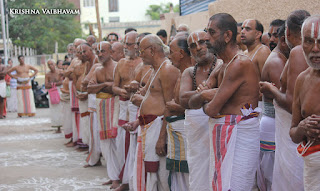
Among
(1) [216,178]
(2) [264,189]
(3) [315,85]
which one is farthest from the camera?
(2) [264,189]

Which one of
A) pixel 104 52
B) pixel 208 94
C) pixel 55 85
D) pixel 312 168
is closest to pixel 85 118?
pixel 104 52

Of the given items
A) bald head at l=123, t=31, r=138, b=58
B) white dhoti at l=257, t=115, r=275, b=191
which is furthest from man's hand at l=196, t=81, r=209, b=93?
bald head at l=123, t=31, r=138, b=58

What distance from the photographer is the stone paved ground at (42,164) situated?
23.3 ft

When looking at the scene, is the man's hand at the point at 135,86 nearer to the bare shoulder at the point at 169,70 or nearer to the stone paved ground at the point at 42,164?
the bare shoulder at the point at 169,70

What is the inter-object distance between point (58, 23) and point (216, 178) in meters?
35.1

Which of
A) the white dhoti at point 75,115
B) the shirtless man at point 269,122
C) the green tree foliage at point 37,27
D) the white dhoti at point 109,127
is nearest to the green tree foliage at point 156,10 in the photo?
the green tree foliage at point 37,27

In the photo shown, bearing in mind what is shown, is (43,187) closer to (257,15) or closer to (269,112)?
(269,112)

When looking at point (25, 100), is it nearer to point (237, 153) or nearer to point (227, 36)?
point (227, 36)

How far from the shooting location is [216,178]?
147 inches

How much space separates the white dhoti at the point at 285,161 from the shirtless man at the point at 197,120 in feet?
2.20

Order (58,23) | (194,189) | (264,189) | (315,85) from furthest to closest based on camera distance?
1. (58,23)
2. (264,189)
3. (194,189)
4. (315,85)

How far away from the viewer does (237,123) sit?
3.64 meters

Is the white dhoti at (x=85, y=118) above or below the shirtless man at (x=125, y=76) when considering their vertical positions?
below

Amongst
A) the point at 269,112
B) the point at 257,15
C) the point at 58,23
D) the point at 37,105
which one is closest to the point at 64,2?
the point at 58,23
